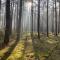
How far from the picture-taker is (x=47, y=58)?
8938 millimetres

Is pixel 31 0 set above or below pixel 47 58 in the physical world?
above

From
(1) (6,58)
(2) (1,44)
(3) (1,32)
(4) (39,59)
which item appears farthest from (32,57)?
(3) (1,32)

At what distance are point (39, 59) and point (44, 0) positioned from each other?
1894 cm

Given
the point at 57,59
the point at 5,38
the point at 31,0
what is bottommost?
the point at 57,59

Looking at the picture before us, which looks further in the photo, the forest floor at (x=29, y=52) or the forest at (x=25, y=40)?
the forest at (x=25, y=40)

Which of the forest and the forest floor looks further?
the forest

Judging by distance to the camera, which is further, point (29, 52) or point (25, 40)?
point (25, 40)

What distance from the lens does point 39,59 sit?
870cm

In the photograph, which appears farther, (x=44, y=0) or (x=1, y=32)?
(x=44, y=0)

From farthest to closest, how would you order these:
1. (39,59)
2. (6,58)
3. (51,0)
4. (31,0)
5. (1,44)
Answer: (51,0) < (31,0) < (1,44) < (39,59) < (6,58)

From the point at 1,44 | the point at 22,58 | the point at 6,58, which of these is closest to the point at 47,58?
the point at 22,58

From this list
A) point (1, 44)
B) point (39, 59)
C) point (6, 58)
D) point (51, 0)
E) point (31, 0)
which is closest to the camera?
point (6, 58)

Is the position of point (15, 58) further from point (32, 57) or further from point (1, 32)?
point (1, 32)

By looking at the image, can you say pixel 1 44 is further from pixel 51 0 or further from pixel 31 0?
pixel 51 0
